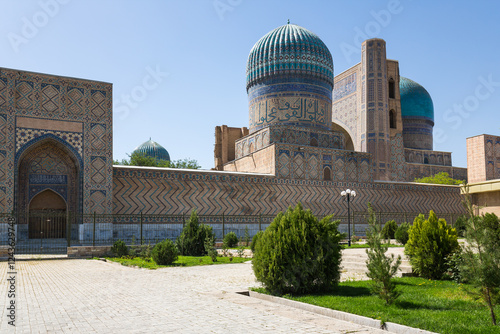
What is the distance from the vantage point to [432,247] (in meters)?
7.25

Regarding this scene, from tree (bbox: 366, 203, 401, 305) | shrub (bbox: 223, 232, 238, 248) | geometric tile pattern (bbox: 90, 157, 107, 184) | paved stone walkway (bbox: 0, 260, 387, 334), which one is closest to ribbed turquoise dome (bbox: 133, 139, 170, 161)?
geometric tile pattern (bbox: 90, 157, 107, 184)

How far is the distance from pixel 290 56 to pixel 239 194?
8.60m

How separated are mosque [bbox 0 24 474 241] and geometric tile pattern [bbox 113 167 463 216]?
0.04m

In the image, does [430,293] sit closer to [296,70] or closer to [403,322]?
[403,322]

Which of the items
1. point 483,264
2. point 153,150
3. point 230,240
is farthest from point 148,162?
point 483,264

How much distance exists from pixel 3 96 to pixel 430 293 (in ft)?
49.0

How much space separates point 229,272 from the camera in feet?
30.6

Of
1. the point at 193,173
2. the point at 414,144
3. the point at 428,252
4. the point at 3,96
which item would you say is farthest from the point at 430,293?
the point at 414,144

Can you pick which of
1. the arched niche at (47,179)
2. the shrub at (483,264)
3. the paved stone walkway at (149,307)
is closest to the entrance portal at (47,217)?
the arched niche at (47,179)

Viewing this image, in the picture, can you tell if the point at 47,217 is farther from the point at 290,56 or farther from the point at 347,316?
the point at 347,316

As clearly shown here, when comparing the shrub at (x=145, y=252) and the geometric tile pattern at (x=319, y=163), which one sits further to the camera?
the geometric tile pattern at (x=319, y=163)

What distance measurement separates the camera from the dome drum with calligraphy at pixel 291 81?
2356 cm

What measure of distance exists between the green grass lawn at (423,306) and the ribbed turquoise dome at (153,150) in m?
30.2

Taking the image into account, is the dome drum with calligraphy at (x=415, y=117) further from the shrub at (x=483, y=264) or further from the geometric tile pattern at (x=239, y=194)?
the shrub at (x=483, y=264)
